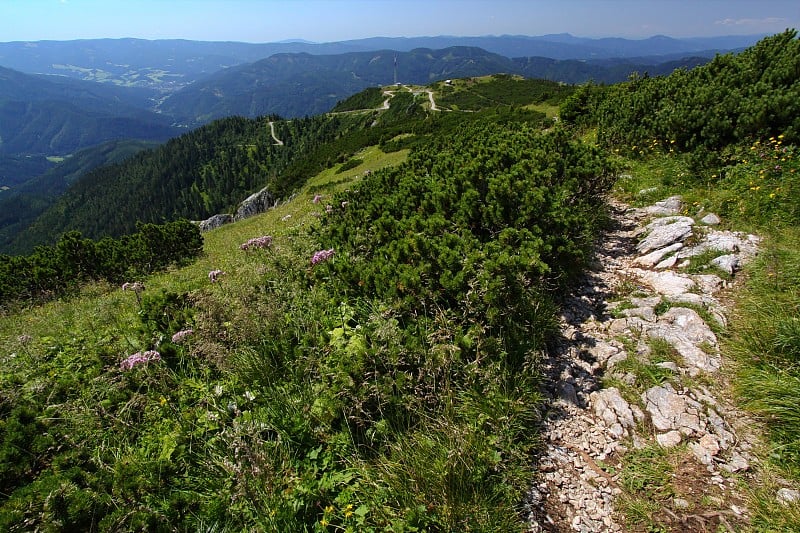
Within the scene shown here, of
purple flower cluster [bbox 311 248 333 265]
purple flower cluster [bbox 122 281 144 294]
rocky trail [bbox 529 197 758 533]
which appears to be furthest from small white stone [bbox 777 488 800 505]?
purple flower cluster [bbox 122 281 144 294]

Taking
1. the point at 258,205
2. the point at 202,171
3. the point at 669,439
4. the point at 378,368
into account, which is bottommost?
the point at 202,171

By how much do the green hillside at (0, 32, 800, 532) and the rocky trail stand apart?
102 mm

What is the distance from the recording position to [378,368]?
3676mm

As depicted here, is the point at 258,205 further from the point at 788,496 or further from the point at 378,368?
the point at 788,496

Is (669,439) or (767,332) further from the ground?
(767,332)

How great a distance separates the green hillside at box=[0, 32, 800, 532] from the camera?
2.90 meters

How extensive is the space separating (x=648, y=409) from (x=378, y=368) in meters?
2.71

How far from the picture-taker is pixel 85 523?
2.63m

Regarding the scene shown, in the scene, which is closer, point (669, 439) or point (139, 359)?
point (669, 439)

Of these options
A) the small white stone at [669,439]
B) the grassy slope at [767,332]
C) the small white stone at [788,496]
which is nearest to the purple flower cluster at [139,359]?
the small white stone at [669,439]

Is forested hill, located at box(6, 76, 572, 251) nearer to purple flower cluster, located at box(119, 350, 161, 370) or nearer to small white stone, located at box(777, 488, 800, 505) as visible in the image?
purple flower cluster, located at box(119, 350, 161, 370)

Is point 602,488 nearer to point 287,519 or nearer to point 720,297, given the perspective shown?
point 287,519

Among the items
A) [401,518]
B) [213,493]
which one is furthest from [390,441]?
[213,493]

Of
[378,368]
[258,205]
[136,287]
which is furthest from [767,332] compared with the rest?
[258,205]
